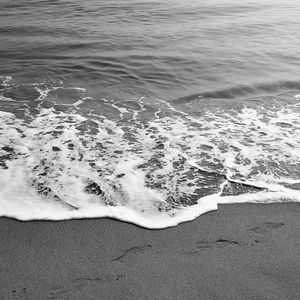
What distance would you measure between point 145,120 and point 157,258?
310 cm

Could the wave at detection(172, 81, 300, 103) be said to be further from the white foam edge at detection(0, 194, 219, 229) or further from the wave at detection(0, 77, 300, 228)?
the white foam edge at detection(0, 194, 219, 229)

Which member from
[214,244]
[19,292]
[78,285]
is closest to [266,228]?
[214,244]

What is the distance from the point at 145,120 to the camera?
572cm

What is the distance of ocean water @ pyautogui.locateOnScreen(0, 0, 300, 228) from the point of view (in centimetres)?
372

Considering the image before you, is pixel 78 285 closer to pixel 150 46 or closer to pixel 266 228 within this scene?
→ pixel 266 228

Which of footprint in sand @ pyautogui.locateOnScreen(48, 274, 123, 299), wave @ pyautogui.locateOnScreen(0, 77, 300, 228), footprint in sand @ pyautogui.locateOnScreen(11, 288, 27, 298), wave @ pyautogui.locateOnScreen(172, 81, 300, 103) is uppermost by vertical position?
footprint in sand @ pyautogui.locateOnScreen(11, 288, 27, 298)

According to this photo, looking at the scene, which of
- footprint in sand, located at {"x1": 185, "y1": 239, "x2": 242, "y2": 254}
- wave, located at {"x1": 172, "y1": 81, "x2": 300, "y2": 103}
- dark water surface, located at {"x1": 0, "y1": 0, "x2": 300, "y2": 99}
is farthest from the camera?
dark water surface, located at {"x1": 0, "y1": 0, "x2": 300, "y2": 99}

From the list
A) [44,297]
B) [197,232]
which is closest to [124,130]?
[197,232]

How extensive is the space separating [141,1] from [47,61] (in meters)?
10.8

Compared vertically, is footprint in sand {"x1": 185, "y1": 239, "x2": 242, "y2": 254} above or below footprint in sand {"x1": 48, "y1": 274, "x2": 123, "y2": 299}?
below

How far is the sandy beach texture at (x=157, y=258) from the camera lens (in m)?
2.57

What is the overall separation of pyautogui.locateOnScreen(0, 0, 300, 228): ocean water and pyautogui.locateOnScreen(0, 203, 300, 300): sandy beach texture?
20 centimetres

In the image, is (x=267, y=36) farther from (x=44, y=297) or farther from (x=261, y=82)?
(x=44, y=297)

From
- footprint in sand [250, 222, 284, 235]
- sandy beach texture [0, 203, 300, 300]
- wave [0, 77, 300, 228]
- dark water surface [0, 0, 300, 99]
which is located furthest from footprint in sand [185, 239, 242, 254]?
dark water surface [0, 0, 300, 99]
